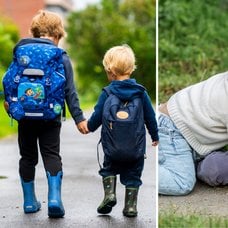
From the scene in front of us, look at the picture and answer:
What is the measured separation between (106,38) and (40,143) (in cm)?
2224

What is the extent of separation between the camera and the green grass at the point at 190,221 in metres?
5.07

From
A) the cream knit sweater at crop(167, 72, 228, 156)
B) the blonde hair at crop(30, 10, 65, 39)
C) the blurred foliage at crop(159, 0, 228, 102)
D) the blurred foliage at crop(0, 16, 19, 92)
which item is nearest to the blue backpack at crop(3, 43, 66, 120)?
the blonde hair at crop(30, 10, 65, 39)

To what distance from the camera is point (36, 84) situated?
18.2ft

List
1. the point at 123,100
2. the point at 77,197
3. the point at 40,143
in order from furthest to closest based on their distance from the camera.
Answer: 1. the point at 77,197
2. the point at 40,143
3. the point at 123,100

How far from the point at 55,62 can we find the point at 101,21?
78.7ft

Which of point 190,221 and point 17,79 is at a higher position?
point 17,79

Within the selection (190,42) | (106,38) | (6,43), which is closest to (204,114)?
(190,42)

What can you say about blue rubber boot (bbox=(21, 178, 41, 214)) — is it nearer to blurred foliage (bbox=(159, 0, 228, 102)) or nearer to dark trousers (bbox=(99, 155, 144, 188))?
dark trousers (bbox=(99, 155, 144, 188))

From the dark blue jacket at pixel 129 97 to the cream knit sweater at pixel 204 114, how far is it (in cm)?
53

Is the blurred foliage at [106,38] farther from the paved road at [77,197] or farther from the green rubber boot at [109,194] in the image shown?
the green rubber boot at [109,194]

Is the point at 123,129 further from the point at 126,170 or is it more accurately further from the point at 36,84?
the point at 36,84

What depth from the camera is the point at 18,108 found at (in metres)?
5.59

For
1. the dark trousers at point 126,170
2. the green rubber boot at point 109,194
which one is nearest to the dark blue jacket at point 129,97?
the dark trousers at point 126,170

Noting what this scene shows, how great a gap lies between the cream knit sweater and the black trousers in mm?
995
